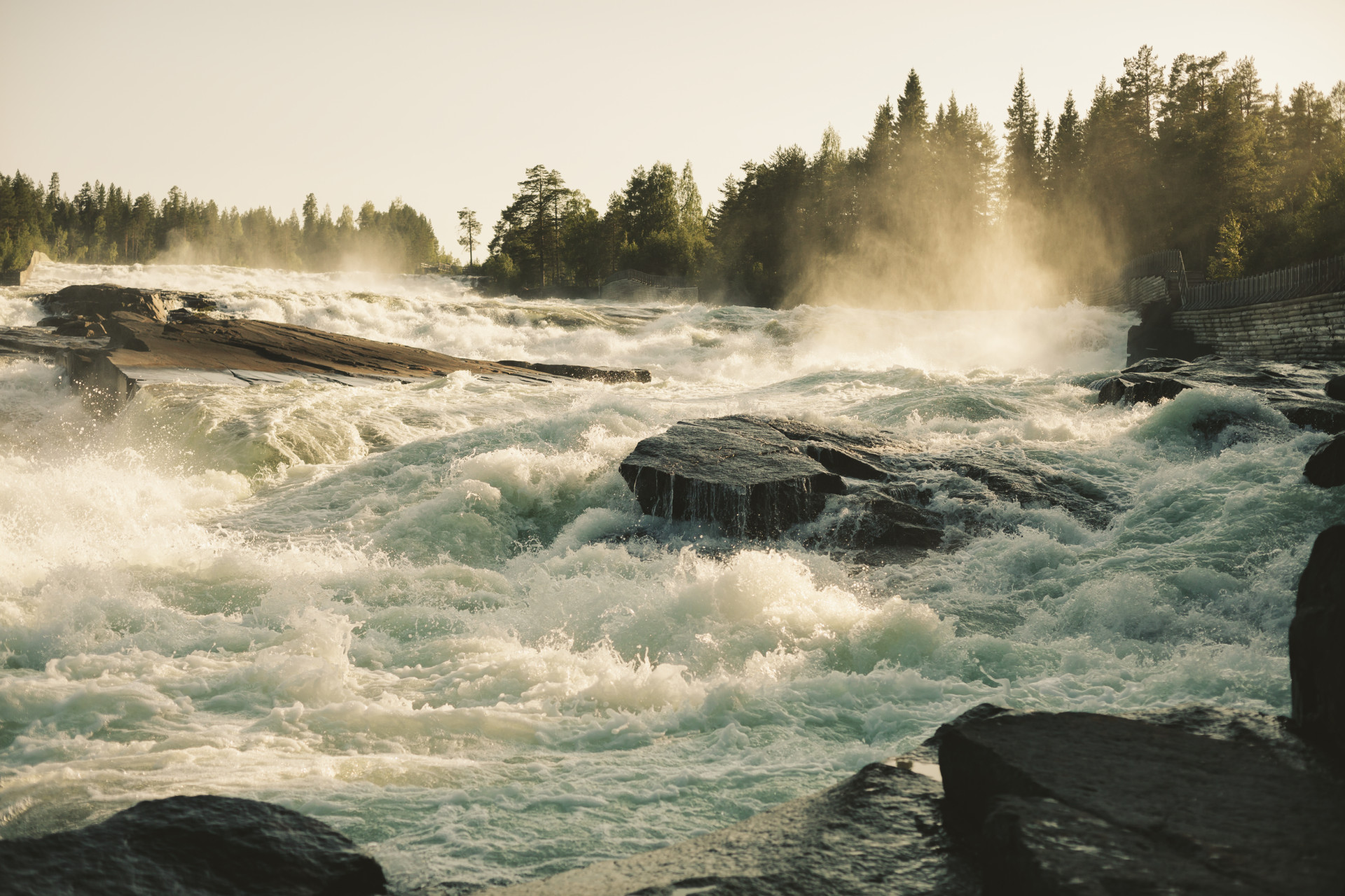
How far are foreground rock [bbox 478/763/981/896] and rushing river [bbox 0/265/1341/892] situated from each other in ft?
1.86

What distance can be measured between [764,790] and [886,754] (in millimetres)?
754

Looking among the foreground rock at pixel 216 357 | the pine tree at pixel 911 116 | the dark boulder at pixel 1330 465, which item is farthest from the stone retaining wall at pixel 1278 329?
the pine tree at pixel 911 116

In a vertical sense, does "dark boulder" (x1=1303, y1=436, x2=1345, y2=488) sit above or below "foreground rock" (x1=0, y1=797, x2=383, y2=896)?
above

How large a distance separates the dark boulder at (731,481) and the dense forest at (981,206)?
115ft

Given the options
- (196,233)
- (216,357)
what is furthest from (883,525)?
(196,233)

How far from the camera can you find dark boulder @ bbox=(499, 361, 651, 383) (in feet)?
74.0

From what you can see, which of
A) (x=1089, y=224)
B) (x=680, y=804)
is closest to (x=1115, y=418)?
(x=680, y=804)

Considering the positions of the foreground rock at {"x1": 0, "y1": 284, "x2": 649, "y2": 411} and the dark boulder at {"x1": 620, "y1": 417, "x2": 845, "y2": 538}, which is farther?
the foreground rock at {"x1": 0, "y1": 284, "x2": 649, "y2": 411}

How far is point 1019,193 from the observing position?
6200 centimetres

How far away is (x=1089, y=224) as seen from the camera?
5462 centimetres

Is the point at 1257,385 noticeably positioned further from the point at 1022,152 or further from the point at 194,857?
the point at 1022,152

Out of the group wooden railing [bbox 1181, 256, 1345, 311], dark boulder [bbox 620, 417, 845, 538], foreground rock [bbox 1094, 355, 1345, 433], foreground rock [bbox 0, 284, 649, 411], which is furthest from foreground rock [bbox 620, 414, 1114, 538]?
wooden railing [bbox 1181, 256, 1345, 311]

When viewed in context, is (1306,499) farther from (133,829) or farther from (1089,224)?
(1089,224)

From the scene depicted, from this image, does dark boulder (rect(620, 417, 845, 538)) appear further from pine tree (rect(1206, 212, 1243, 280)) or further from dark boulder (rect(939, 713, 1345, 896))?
pine tree (rect(1206, 212, 1243, 280))
